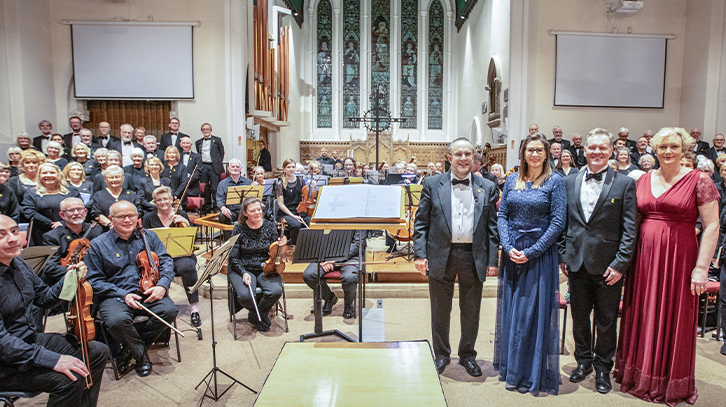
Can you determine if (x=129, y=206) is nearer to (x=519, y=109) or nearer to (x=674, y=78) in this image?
(x=519, y=109)

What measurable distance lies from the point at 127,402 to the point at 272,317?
1.54 m

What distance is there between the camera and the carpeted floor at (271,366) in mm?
2652

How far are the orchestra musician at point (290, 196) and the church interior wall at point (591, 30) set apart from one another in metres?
5.65

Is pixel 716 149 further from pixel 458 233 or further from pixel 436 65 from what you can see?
pixel 436 65

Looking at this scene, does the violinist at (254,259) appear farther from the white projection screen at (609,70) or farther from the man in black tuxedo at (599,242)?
the white projection screen at (609,70)

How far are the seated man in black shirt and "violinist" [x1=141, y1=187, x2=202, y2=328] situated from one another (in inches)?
59.1

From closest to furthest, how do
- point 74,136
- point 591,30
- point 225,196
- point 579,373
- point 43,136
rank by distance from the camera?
point 579,373 < point 225,196 < point 43,136 < point 74,136 < point 591,30

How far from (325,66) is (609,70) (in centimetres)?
1055

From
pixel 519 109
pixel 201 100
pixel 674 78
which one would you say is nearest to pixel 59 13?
pixel 201 100

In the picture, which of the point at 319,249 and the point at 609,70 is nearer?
the point at 319,249

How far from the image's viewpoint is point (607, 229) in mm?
2533

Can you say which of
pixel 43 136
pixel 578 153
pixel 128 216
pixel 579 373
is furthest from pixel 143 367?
pixel 578 153

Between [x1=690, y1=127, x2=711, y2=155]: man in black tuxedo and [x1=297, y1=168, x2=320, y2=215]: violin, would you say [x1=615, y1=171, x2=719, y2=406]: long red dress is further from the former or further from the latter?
[x1=690, y1=127, x2=711, y2=155]: man in black tuxedo

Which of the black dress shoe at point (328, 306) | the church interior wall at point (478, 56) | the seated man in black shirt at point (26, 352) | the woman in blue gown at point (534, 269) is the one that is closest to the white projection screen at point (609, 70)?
the church interior wall at point (478, 56)
